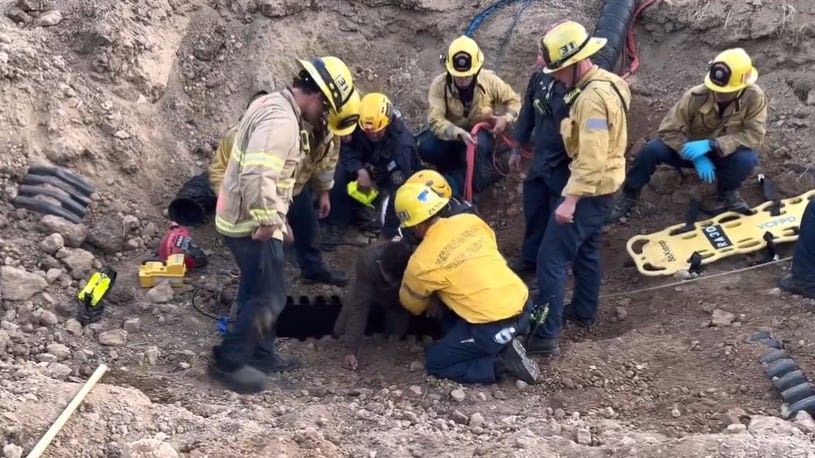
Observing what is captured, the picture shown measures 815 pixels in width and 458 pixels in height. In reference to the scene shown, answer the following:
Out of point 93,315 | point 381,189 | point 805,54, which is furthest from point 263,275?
point 805,54

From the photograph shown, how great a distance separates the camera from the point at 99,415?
14.3 feet

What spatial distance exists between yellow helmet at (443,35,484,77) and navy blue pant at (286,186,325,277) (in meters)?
1.69

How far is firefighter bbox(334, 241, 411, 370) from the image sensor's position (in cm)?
→ 557

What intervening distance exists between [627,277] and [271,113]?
3.49m

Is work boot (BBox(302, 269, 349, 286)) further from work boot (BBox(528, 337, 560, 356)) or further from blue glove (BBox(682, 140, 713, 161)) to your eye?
blue glove (BBox(682, 140, 713, 161))

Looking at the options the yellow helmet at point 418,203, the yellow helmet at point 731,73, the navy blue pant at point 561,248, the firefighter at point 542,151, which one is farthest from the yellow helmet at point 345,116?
the yellow helmet at point 731,73

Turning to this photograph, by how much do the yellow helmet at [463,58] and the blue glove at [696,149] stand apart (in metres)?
1.83

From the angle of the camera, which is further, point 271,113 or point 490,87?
point 490,87

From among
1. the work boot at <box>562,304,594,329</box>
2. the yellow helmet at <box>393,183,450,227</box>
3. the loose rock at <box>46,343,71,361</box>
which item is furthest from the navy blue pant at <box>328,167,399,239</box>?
the loose rock at <box>46,343,71,361</box>

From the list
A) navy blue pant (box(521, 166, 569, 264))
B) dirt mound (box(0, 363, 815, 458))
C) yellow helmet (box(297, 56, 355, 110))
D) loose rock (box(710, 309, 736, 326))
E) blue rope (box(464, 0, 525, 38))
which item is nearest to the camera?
dirt mound (box(0, 363, 815, 458))

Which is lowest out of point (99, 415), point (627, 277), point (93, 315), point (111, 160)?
point (627, 277)

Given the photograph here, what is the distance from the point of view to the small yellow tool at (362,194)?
733 cm

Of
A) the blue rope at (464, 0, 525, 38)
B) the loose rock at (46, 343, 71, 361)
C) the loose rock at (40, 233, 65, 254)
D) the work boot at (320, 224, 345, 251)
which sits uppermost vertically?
the blue rope at (464, 0, 525, 38)

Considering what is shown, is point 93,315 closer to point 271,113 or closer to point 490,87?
point 271,113
